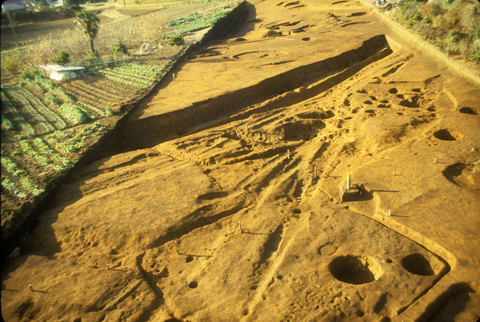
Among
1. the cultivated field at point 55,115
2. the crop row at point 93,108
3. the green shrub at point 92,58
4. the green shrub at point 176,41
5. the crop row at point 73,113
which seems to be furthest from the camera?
the green shrub at point 176,41

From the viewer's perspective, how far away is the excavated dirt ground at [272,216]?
5520 millimetres

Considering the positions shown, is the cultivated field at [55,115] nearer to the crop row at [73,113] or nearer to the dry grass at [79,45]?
the crop row at [73,113]

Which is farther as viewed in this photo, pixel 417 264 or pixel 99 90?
pixel 99 90

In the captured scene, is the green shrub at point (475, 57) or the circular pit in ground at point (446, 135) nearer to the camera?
the circular pit in ground at point (446, 135)

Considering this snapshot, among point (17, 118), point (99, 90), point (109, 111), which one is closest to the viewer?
point (17, 118)

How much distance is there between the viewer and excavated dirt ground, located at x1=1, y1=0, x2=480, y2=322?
5520 mm

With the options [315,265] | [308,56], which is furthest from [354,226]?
[308,56]

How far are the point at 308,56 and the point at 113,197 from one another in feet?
44.9

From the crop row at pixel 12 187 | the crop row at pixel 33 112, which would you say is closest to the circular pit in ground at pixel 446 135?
the crop row at pixel 12 187

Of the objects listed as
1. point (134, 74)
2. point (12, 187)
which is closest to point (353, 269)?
point (12, 187)

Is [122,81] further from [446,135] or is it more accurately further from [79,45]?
[446,135]

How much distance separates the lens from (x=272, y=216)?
743cm

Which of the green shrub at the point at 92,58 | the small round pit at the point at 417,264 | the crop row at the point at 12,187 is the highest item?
the green shrub at the point at 92,58

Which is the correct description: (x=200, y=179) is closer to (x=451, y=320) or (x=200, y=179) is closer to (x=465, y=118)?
(x=451, y=320)
